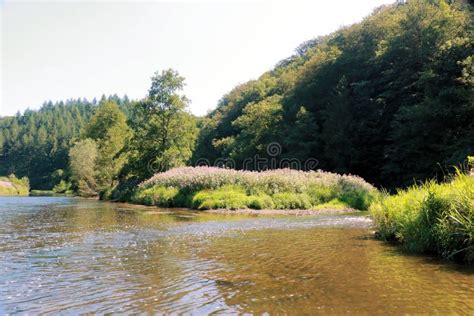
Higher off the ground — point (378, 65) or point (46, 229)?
point (378, 65)

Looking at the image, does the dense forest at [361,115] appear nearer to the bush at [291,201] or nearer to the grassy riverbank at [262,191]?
the grassy riverbank at [262,191]

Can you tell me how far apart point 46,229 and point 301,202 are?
47.2 feet

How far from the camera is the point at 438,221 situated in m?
8.62

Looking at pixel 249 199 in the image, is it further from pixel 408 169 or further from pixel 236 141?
pixel 236 141

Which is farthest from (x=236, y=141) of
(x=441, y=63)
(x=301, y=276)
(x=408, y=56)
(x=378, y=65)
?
(x=301, y=276)

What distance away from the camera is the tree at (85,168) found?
50644mm

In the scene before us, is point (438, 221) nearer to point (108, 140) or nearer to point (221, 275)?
point (221, 275)

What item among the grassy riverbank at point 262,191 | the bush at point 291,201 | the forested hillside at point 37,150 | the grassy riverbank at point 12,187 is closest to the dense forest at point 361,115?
the grassy riverbank at point 262,191

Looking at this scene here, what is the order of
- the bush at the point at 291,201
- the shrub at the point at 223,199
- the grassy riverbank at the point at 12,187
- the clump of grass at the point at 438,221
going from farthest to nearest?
1. the grassy riverbank at the point at 12,187
2. the bush at the point at 291,201
3. the shrub at the point at 223,199
4. the clump of grass at the point at 438,221

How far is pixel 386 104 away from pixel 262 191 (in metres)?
29.2

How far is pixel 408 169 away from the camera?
38.4m

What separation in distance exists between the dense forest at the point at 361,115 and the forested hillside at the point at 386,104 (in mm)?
126

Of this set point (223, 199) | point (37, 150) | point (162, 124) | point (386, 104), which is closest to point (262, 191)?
point (223, 199)

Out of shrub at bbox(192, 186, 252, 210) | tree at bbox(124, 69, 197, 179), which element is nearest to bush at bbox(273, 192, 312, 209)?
shrub at bbox(192, 186, 252, 210)
